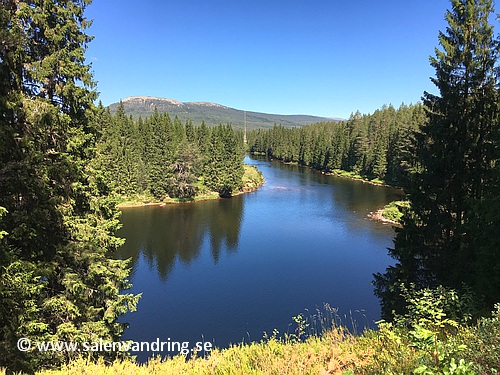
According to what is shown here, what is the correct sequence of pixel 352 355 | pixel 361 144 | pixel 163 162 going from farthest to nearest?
pixel 361 144 → pixel 163 162 → pixel 352 355

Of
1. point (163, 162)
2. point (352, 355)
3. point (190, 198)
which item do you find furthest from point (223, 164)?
point (352, 355)

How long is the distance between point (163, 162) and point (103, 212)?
44657 millimetres

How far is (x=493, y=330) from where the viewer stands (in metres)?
4.68

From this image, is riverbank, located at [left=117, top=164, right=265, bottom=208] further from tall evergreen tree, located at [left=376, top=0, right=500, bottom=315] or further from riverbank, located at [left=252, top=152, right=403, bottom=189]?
tall evergreen tree, located at [left=376, top=0, right=500, bottom=315]

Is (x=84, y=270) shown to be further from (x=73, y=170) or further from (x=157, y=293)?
(x=157, y=293)

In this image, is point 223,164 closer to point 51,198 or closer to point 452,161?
point 452,161

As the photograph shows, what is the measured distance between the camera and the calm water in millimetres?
20078

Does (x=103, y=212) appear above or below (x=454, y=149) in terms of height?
below

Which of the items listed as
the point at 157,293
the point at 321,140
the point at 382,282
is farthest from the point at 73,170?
the point at 321,140

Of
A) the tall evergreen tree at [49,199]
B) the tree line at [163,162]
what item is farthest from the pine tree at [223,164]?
the tall evergreen tree at [49,199]

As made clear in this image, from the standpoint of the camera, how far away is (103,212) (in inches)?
455

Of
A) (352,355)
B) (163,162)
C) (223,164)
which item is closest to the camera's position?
(352,355)

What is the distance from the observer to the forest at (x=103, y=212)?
22.2ft

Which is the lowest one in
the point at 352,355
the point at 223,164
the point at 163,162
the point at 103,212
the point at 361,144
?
the point at 352,355
